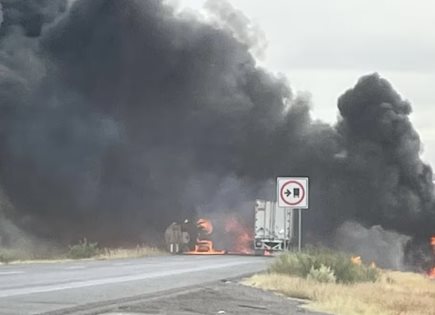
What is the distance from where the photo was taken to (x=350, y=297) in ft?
67.9

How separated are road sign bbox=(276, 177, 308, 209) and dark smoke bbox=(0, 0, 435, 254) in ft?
137

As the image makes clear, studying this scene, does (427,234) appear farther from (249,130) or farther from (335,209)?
(249,130)

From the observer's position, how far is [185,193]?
Answer: 71500 mm

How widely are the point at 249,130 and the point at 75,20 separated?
15.6m

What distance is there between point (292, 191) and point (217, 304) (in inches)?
357

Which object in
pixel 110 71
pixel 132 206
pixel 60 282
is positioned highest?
pixel 110 71

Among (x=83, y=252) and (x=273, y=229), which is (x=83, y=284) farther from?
(x=273, y=229)

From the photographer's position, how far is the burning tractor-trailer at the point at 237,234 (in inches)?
2140

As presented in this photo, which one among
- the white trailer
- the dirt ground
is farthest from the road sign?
the white trailer

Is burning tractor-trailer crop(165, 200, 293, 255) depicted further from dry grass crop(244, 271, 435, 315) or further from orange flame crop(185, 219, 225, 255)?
dry grass crop(244, 271, 435, 315)

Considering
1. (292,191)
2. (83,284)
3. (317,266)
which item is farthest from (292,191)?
(83,284)

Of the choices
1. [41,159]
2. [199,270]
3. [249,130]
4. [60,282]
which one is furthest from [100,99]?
[60,282]

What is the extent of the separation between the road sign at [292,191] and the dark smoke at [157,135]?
41.9m

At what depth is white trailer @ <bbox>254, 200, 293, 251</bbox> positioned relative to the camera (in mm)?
54156
